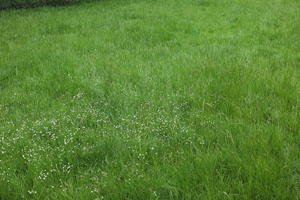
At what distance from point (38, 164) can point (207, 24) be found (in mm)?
7613

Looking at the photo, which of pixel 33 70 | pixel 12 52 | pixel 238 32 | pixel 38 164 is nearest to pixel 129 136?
pixel 38 164

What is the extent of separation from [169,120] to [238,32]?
18.4ft

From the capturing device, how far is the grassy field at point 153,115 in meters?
3.04

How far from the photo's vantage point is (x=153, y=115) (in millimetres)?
4344

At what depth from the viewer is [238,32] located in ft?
28.7

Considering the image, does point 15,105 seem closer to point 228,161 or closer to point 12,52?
point 12,52

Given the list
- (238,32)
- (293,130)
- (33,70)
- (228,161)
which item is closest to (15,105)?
(33,70)

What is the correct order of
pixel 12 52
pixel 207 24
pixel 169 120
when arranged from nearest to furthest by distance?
pixel 169 120 < pixel 12 52 < pixel 207 24

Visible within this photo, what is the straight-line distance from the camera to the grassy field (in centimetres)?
304

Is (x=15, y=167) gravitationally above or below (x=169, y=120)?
below

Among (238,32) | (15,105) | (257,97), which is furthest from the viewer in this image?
(238,32)

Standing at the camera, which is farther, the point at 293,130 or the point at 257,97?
the point at 257,97

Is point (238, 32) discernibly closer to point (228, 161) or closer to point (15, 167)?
point (228, 161)

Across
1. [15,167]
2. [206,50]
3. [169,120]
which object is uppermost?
[206,50]
